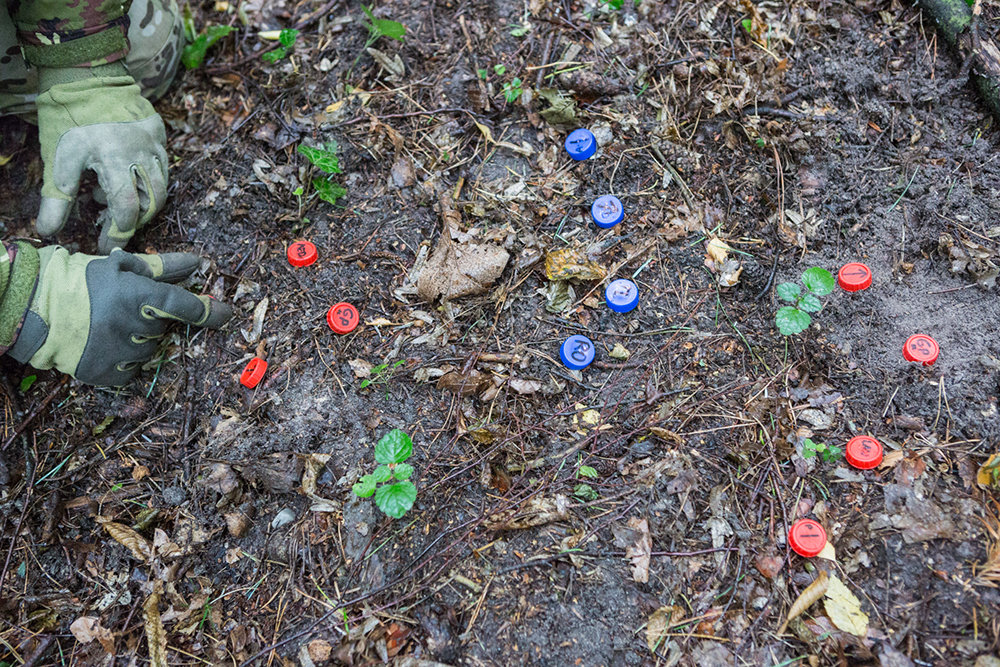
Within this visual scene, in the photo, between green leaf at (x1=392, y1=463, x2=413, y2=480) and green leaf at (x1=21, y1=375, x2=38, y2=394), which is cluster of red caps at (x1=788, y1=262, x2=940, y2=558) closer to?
green leaf at (x1=392, y1=463, x2=413, y2=480)

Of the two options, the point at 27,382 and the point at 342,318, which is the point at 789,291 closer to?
the point at 342,318

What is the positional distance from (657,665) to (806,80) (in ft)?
10.4

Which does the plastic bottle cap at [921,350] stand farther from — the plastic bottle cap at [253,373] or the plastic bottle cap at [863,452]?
the plastic bottle cap at [253,373]

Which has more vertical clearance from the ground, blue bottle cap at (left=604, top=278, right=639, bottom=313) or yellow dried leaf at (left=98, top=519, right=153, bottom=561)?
blue bottle cap at (left=604, top=278, right=639, bottom=313)

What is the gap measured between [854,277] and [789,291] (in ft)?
1.07

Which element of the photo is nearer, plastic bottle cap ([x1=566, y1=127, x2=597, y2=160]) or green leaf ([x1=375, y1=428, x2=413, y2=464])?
green leaf ([x1=375, y1=428, x2=413, y2=464])

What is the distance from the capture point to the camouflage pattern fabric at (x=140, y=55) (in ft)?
10.3

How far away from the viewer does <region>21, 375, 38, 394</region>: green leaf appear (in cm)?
314

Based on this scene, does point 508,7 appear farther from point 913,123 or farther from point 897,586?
point 897,586

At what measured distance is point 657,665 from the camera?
224 centimetres

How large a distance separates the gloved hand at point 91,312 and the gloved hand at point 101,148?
0.28 meters

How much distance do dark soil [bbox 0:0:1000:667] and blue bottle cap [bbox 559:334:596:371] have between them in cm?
7

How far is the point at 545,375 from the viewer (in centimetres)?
281

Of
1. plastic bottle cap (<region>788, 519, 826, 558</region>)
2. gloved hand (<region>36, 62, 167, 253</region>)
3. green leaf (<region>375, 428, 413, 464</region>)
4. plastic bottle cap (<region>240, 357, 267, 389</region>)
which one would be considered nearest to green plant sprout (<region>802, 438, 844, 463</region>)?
plastic bottle cap (<region>788, 519, 826, 558</region>)
